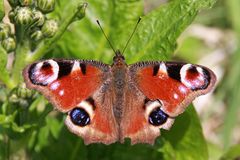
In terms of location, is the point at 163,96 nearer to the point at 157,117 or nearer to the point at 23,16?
the point at 157,117

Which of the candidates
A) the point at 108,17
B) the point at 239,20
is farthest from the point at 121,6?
the point at 239,20

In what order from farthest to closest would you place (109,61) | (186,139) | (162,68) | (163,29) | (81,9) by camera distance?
(109,61) → (186,139) → (163,29) → (81,9) → (162,68)

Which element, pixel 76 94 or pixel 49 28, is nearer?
pixel 76 94

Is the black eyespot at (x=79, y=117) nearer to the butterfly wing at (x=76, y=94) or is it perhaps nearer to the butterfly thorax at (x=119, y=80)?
the butterfly wing at (x=76, y=94)

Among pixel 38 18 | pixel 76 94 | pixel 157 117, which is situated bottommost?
pixel 157 117

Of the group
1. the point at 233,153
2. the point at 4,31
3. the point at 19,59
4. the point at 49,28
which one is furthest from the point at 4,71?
the point at 233,153

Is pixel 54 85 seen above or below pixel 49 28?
below

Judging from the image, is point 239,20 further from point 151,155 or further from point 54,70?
point 54,70
